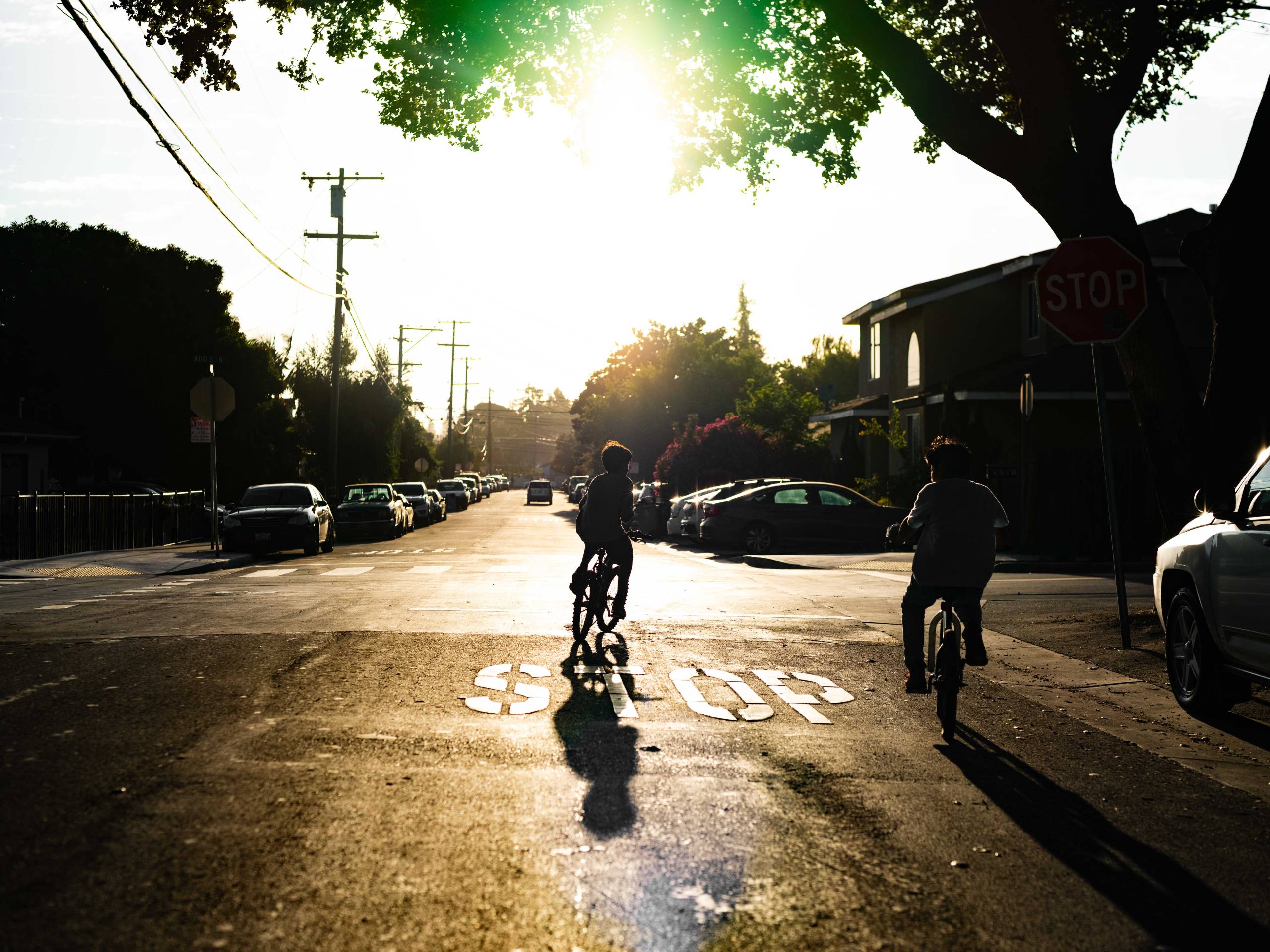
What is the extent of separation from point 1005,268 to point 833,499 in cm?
909

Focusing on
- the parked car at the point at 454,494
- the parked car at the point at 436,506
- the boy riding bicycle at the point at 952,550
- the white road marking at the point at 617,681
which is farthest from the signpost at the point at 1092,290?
the parked car at the point at 454,494

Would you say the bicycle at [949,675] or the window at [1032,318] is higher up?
the window at [1032,318]

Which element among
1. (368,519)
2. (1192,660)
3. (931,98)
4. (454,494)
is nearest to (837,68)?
(931,98)

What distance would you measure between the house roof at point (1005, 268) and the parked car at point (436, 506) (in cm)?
2124

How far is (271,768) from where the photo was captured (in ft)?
20.2

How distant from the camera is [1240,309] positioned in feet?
36.0

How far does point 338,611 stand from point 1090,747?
332 inches

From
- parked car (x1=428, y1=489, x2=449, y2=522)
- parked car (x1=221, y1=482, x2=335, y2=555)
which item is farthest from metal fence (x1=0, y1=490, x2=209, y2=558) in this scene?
parked car (x1=428, y1=489, x2=449, y2=522)

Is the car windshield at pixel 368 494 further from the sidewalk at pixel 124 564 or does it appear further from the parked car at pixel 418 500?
the sidewalk at pixel 124 564

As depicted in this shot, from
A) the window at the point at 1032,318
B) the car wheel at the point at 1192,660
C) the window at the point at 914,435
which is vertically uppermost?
the window at the point at 1032,318

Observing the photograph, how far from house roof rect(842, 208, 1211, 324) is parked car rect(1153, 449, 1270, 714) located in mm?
22218

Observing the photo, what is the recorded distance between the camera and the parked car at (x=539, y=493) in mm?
87625

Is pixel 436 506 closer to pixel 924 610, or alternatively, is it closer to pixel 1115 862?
pixel 924 610

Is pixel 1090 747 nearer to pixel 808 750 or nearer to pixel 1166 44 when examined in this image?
pixel 808 750
